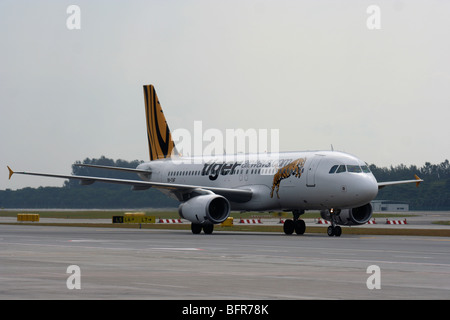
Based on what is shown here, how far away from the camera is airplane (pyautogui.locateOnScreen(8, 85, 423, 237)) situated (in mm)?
40656

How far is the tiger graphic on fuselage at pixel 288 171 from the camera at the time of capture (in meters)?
42.8

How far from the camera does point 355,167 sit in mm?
41094

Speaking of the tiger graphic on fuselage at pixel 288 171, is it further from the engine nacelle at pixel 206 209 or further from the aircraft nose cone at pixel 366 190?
the aircraft nose cone at pixel 366 190

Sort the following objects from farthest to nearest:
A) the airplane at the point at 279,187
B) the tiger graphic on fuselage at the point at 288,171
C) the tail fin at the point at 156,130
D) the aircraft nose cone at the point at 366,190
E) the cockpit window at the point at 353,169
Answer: the tail fin at the point at 156,130, the tiger graphic on fuselage at the point at 288,171, the cockpit window at the point at 353,169, the airplane at the point at 279,187, the aircraft nose cone at the point at 366,190

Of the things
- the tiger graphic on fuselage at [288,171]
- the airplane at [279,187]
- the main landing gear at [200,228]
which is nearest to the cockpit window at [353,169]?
the airplane at [279,187]

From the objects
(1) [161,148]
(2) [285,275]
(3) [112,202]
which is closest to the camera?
(2) [285,275]

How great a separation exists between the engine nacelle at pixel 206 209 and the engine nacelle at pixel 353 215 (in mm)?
5718

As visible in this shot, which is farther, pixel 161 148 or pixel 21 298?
pixel 161 148

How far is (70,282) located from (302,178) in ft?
90.0

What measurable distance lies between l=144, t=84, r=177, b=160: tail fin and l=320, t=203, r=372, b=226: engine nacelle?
1657 cm

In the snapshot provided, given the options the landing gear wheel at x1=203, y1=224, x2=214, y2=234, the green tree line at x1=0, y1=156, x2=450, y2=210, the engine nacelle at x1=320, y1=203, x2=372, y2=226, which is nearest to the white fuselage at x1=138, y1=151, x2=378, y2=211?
the engine nacelle at x1=320, y1=203, x2=372, y2=226
